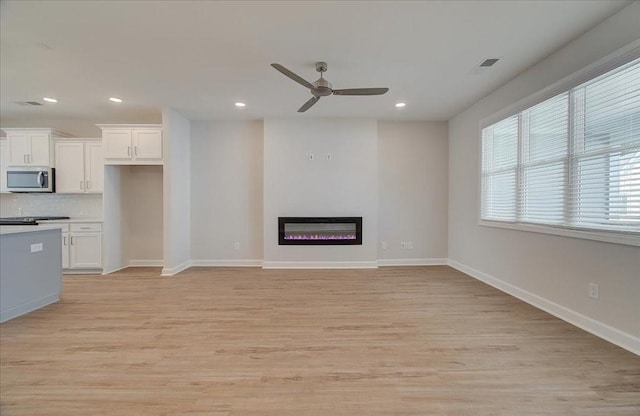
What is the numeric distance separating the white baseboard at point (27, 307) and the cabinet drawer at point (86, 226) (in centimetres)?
151

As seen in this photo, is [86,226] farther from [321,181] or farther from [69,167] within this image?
[321,181]

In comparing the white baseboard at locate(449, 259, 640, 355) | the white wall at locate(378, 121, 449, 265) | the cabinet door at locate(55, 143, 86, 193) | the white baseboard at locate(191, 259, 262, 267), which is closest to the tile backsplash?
the cabinet door at locate(55, 143, 86, 193)

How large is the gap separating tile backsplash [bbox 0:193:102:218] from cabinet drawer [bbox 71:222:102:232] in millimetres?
586

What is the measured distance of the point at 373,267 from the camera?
16.3 feet

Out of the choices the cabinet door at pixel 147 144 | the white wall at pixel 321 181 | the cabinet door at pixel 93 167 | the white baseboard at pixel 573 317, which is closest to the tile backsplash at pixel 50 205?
the cabinet door at pixel 93 167

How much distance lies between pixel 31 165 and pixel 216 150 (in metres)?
3.04

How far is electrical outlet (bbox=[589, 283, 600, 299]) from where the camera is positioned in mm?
2410

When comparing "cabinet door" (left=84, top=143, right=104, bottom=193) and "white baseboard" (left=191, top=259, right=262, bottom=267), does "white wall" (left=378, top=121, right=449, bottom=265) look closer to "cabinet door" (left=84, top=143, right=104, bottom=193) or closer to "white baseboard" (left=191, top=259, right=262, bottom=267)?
"white baseboard" (left=191, top=259, right=262, bottom=267)

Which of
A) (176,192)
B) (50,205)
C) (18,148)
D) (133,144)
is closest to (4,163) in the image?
(18,148)

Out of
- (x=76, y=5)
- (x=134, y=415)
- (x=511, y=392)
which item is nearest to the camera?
(x=134, y=415)

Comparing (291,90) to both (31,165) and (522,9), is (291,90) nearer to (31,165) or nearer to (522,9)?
(522,9)

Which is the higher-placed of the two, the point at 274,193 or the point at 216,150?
the point at 216,150

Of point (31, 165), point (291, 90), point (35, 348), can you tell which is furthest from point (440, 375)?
point (31, 165)

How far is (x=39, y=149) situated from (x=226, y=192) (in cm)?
316
